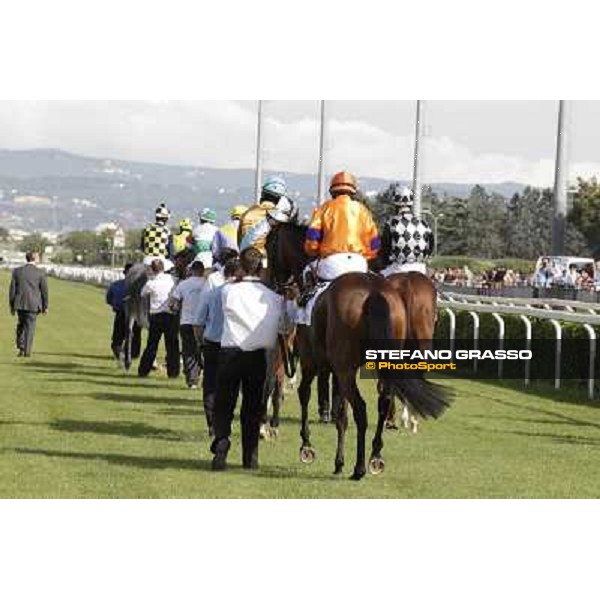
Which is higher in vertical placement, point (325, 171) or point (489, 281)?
point (325, 171)

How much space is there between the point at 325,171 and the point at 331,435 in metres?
28.0

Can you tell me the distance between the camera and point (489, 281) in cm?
4634

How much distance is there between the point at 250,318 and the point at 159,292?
26.3ft

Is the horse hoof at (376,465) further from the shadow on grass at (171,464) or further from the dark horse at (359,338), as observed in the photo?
the shadow on grass at (171,464)

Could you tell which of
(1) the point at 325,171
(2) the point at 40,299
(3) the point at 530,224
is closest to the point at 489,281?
(1) the point at 325,171

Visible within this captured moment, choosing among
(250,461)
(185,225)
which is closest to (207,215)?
(185,225)

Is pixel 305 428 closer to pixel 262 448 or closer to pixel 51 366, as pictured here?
pixel 262 448

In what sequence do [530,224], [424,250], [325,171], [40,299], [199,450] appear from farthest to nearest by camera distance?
1. [530,224]
2. [325,171]
3. [40,299]
4. [424,250]
5. [199,450]

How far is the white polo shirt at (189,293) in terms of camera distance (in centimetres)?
1442

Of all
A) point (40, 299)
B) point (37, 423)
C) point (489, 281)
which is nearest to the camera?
point (37, 423)

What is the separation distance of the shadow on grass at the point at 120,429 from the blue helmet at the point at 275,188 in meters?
2.14

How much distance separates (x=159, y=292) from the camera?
1761cm

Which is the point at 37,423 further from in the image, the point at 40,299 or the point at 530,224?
the point at 530,224

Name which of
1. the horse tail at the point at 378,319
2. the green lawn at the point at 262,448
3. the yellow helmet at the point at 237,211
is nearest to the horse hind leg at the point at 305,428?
the green lawn at the point at 262,448
